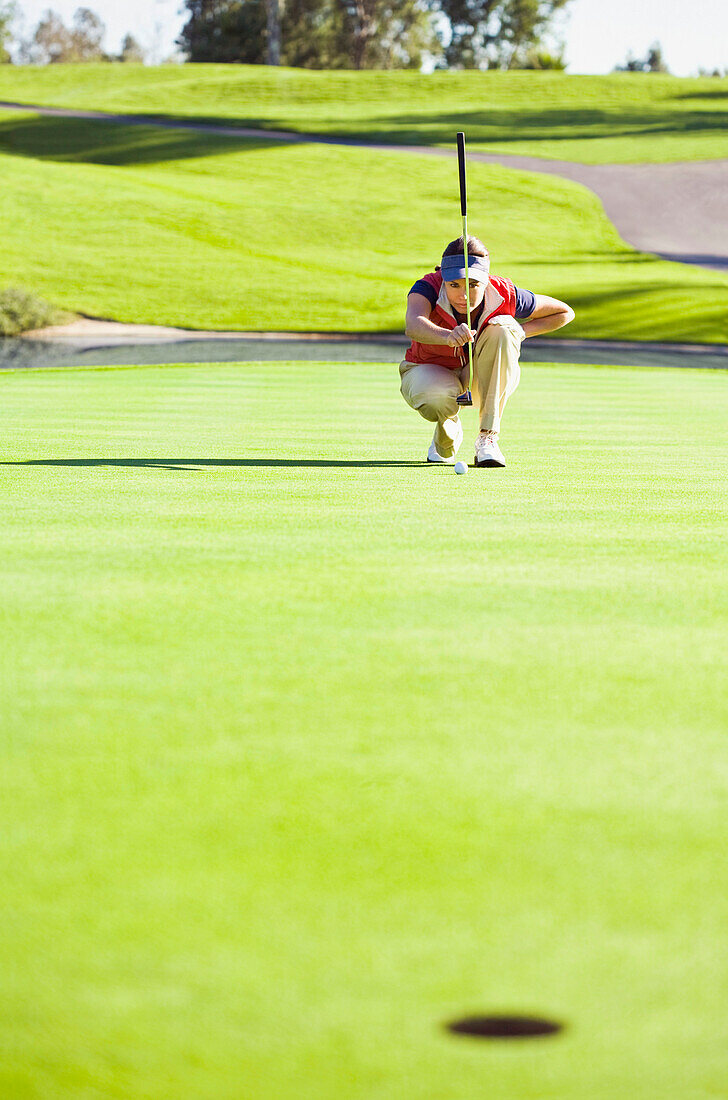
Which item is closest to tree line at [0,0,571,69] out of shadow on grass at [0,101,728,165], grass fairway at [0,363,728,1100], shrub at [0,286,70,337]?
shadow on grass at [0,101,728,165]

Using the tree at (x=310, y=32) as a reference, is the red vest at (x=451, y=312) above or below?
below

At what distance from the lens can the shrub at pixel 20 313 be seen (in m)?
27.3

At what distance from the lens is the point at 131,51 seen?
5876 inches

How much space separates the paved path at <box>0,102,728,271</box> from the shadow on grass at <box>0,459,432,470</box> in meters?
31.7

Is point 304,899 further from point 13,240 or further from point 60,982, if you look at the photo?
point 13,240

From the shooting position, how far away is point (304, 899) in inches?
94.9

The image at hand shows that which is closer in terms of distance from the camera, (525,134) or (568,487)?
(568,487)

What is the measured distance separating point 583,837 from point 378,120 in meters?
58.3

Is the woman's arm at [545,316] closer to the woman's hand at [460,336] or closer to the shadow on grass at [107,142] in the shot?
the woman's hand at [460,336]

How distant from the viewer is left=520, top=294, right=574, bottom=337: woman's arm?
8.47 m

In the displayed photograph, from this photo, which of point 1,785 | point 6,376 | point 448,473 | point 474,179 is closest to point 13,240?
point 474,179

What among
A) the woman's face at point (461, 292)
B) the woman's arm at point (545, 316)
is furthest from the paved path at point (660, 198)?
the woman's face at point (461, 292)

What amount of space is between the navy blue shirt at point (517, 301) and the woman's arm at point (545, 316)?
1.6 inches

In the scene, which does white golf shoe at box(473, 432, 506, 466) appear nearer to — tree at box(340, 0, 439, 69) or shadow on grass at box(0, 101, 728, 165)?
shadow on grass at box(0, 101, 728, 165)
